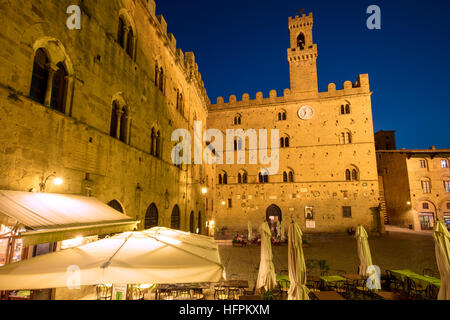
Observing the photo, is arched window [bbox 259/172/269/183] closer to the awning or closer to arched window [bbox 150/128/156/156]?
arched window [bbox 150/128/156/156]

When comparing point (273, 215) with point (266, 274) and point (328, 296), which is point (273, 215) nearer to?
point (266, 274)

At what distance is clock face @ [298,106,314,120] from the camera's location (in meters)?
23.0

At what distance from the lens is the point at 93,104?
6750 mm

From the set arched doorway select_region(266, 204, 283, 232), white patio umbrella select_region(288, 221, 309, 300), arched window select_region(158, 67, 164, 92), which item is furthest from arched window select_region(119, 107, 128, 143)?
arched doorway select_region(266, 204, 283, 232)

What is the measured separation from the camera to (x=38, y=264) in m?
2.82

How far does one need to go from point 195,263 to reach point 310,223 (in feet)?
68.0

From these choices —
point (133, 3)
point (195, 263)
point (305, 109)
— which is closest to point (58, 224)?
point (195, 263)

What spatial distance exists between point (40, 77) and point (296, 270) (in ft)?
24.1

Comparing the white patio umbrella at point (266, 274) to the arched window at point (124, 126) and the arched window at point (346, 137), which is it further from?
the arched window at point (346, 137)

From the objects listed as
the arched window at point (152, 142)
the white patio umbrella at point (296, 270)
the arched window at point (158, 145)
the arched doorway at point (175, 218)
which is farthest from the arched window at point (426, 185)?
the arched window at point (152, 142)

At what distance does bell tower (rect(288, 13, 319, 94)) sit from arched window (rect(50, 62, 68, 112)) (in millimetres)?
21340

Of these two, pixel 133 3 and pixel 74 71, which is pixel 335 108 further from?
pixel 74 71

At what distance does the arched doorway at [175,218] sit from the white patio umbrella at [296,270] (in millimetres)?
7396
